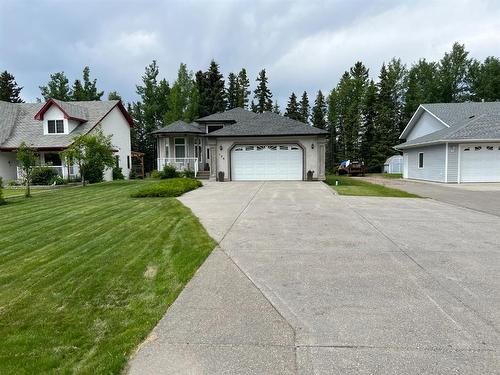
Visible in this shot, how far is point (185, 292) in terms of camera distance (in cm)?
423

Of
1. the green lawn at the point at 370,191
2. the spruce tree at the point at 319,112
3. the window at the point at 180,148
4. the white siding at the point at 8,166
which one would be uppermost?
the spruce tree at the point at 319,112

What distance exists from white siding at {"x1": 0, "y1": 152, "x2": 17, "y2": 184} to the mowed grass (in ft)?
61.4

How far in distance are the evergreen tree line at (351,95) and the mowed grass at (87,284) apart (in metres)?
35.2

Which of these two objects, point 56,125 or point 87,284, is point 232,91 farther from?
point 87,284

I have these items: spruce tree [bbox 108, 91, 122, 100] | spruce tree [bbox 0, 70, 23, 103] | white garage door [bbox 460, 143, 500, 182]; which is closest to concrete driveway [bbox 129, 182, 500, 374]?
white garage door [bbox 460, 143, 500, 182]

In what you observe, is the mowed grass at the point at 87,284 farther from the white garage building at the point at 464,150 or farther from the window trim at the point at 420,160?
the window trim at the point at 420,160

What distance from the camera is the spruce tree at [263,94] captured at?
56.3m

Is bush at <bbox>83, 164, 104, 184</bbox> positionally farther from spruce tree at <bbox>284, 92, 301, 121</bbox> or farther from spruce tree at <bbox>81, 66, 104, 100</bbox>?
spruce tree at <bbox>284, 92, 301, 121</bbox>

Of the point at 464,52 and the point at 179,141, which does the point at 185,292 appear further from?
the point at 464,52

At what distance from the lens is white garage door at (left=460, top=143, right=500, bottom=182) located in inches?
845

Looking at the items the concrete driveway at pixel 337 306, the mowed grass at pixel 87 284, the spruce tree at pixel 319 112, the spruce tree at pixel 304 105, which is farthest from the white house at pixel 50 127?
the spruce tree at pixel 304 105

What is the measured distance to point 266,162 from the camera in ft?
72.8

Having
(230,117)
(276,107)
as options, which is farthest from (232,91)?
(230,117)

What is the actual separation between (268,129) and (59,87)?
37.4 m
